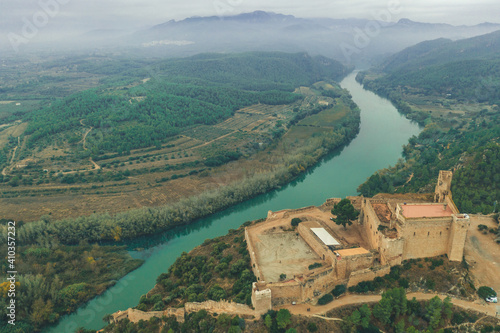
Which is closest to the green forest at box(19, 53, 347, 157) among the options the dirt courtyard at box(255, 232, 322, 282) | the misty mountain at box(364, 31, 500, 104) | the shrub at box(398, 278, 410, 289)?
the misty mountain at box(364, 31, 500, 104)

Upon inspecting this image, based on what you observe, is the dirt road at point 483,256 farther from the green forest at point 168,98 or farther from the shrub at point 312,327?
the green forest at point 168,98

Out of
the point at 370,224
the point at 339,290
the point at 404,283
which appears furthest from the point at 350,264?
the point at 370,224

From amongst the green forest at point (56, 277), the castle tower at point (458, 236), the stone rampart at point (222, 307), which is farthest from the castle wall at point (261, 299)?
the green forest at point (56, 277)

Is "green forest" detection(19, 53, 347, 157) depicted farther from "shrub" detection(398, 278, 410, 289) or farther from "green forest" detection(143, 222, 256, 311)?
"shrub" detection(398, 278, 410, 289)

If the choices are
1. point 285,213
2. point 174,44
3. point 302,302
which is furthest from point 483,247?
point 174,44

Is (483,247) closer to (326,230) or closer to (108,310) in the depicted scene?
(326,230)

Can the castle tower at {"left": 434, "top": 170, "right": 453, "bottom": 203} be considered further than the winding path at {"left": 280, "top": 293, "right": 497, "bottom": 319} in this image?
Yes

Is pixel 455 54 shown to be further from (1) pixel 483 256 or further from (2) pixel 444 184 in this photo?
(1) pixel 483 256

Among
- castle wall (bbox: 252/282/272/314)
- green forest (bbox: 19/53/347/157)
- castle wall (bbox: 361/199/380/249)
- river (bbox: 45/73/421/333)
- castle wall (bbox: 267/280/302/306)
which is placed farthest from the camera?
green forest (bbox: 19/53/347/157)

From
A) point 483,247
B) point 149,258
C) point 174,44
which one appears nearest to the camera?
point 483,247

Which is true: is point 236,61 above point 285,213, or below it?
above
